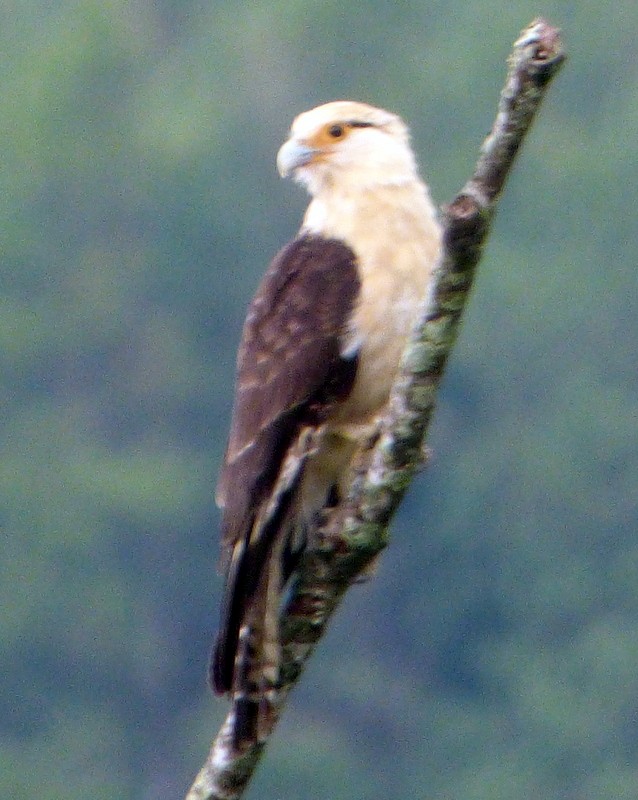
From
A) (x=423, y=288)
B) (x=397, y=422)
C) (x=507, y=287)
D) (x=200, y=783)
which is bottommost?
(x=200, y=783)

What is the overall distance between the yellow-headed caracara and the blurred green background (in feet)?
47.8

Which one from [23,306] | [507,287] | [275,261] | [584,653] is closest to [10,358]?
[23,306]

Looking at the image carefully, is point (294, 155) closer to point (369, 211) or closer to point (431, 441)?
point (369, 211)

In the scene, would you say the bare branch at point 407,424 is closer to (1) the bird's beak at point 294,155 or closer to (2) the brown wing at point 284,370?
(2) the brown wing at point 284,370

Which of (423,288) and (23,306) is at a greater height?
(23,306)

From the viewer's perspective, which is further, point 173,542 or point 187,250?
point 187,250

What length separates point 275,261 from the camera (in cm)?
631

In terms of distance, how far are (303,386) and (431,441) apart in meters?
15.1

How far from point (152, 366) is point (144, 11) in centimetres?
788

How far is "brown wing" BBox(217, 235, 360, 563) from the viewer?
5766mm

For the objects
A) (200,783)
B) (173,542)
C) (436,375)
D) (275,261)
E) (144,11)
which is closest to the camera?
(436,375)

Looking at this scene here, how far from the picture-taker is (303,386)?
5.88m

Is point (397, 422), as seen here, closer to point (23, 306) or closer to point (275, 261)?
point (275, 261)

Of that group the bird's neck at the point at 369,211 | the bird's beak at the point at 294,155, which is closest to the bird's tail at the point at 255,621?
the bird's neck at the point at 369,211
